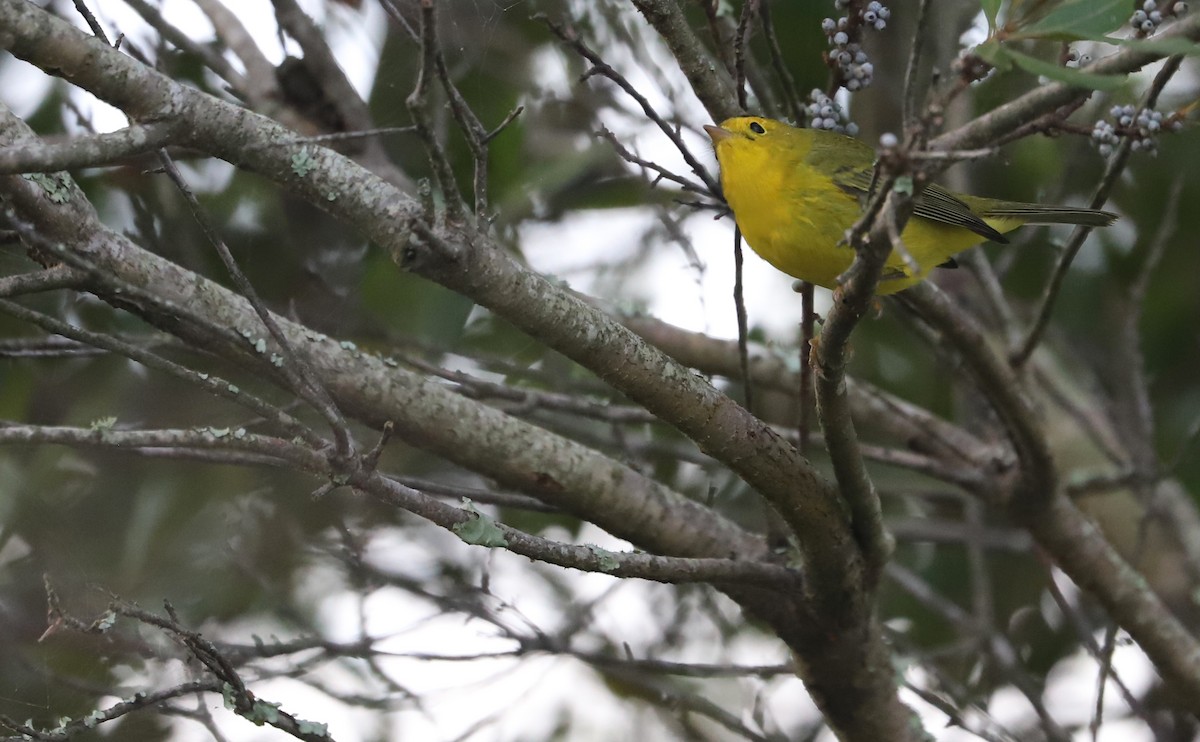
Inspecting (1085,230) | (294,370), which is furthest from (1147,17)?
(294,370)

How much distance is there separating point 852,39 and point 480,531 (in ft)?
4.39

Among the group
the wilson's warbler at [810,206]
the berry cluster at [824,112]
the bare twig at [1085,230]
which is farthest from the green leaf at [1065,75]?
the wilson's warbler at [810,206]

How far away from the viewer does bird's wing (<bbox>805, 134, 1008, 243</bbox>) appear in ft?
10.5

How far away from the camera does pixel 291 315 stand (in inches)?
119

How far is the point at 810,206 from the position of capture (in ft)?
10.6

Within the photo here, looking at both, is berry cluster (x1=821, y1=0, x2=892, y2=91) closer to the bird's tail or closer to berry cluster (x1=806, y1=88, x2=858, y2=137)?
berry cluster (x1=806, y1=88, x2=858, y2=137)

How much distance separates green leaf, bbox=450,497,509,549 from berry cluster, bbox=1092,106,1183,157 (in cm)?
142

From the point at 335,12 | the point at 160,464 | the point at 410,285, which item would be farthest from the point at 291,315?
the point at 335,12

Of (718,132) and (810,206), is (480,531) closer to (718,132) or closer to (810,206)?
(810,206)

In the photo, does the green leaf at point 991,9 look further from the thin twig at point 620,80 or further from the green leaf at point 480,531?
the green leaf at point 480,531

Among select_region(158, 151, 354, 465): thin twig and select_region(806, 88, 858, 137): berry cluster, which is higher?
select_region(806, 88, 858, 137): berry cluster

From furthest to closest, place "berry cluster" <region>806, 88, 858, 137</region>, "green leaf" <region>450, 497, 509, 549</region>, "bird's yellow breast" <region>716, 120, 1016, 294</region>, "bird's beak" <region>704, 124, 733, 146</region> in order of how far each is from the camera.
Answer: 1. "bird's beak" <region>704, 124, 733, 146</region>
2. "bird's yellow breast" <region>716, 120, 1016, 294</region>
3. "berry cluster" <region>806, 88, 858, 137</region>
4. "green leaf" <region>450, 497, 509, 549</region>

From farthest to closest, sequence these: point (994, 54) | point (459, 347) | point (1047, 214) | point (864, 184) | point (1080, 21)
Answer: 1. point (459, 347)
2. point (1047, 214)
3. point (864, 184)
4. point (1080, 21)
5. point (994, 54)

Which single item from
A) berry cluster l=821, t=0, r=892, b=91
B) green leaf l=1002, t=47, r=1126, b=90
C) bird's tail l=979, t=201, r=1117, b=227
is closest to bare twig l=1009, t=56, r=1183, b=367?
bird's tail l=979, t=201, r=1117, b=227
